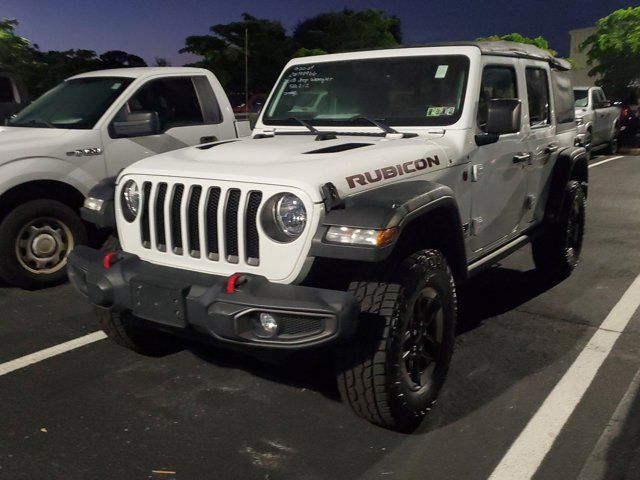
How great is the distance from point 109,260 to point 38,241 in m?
2.51

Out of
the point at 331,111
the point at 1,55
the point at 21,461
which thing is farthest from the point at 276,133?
the point at 1,55

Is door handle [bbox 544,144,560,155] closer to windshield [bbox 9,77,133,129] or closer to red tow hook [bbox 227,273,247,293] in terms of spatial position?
red tow hook [bbox 227,273,247,293]

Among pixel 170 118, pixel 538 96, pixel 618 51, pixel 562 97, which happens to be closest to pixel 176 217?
pixel 538 96

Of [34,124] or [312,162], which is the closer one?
[312,162]

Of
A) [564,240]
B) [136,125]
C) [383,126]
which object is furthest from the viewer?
[136,125]

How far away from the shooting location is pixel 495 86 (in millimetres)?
4371

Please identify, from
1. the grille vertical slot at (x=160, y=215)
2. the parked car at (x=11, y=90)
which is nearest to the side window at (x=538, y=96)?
the grille vertical slot at (x=160, y=215)

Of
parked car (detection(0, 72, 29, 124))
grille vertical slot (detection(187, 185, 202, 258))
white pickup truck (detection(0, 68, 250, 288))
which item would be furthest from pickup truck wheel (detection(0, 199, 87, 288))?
parked car (detection(0, 72, 29, 124))

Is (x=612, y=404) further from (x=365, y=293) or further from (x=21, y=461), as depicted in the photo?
(x=21, y=461)

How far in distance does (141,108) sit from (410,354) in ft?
12.8

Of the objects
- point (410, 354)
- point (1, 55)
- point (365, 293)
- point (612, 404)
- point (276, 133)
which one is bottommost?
point (612, 404)

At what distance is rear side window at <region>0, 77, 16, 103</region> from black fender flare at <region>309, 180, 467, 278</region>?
8297 millimetres

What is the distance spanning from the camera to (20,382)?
379 centimetres

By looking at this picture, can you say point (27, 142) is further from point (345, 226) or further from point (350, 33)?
point (350, 33)
